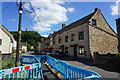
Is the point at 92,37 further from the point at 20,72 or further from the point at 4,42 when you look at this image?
the point at 4,42

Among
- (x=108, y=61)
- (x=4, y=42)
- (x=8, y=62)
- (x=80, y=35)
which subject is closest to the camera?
(x=8, y=62)

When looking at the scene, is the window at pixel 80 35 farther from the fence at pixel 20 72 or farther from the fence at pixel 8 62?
the fence at pixel 20 72

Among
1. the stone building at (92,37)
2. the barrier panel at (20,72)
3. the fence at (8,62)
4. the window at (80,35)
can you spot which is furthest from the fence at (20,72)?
the window at (80,35)

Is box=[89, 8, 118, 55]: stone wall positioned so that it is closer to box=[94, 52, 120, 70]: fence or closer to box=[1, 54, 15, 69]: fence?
box=[94, 52, 120, 70]: fence

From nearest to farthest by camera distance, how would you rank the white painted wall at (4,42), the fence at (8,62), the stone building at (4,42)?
1. the fence at (8,62)
2. the stone building at (4,42)
3. the white painted wall at (4,42)

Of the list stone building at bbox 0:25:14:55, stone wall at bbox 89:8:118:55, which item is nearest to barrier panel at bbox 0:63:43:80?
stone wall at bbox 89:8:118:55

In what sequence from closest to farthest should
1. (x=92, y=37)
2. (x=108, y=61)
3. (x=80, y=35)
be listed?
(x=108, y=61) → (x=92, y=37) → (x=80, y=35)

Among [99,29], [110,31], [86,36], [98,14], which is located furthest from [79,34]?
[110,31]

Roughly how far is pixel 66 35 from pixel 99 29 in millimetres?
8223

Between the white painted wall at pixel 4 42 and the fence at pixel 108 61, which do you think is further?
the white painted wall at pixel 4 42

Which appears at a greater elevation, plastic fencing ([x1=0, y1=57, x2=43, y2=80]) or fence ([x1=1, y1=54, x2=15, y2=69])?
plastic fencing ([x1=0, y1=57, x2=43, y2=80])

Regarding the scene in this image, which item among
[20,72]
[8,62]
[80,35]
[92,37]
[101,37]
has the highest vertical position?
[80,35]

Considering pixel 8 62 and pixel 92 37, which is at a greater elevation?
pixel 92 37

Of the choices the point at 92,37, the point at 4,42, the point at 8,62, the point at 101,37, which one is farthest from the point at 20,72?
the point at 4,42
